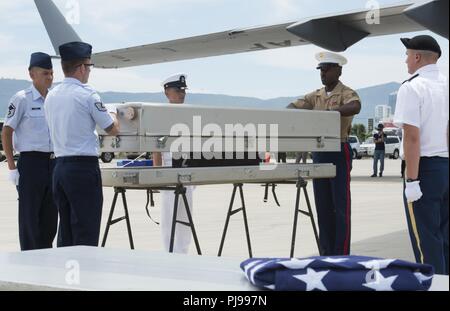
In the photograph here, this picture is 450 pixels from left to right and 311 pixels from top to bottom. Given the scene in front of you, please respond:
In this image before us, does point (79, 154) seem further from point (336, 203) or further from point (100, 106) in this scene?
point (336, 203)

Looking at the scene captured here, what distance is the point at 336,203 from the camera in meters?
5.84

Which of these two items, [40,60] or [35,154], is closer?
[35,154]

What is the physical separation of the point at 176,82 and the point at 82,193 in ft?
6.06

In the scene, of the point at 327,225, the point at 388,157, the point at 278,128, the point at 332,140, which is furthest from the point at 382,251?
the point at 388,157

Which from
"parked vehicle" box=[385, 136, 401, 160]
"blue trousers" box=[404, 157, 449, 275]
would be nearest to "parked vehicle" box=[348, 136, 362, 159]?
"parked vehicle" box=[385, 136, 401, 160]

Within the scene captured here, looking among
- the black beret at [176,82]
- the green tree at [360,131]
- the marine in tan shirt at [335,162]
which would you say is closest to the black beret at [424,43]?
the marine in tan shirt at [335,162]

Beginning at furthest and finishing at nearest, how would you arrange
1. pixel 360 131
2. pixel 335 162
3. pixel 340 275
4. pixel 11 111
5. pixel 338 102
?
1. pixel 360 131
2. pixel 338 102
3. pixel 335 162
4. pixel 11 111
5. pixel 340 275

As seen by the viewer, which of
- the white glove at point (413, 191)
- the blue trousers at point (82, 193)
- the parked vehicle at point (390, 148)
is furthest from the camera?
the parked vehicle at point (390, 148)

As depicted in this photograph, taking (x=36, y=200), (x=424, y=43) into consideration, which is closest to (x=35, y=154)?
(x=36, y=200)

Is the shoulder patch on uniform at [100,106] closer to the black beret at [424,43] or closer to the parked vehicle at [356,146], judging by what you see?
the black beret at [424,43]

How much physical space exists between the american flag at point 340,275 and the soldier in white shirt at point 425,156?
2345 millimetres

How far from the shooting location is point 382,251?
7.04 metres

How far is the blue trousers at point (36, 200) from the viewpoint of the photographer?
5.54 meters
